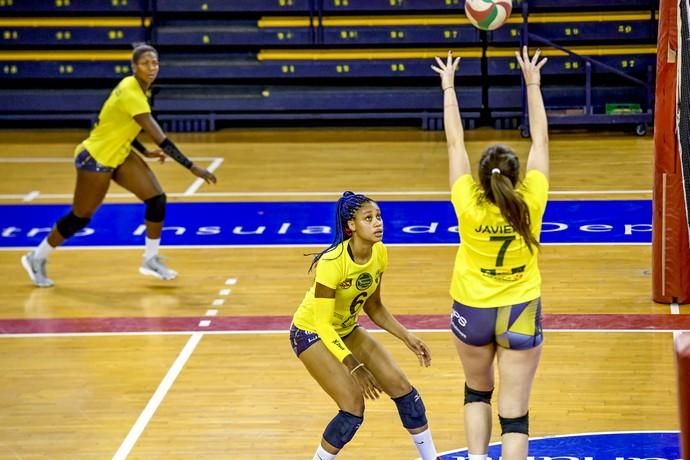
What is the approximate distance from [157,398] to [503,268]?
10.3 ft

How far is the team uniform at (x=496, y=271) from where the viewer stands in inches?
211

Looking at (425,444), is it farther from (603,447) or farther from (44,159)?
(44,159)

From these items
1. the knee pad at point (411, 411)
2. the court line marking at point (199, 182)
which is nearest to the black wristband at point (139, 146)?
the court line marking at point (199, 182)

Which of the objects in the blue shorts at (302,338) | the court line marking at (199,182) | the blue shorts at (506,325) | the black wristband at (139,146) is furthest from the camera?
the court line marking at (199,182)

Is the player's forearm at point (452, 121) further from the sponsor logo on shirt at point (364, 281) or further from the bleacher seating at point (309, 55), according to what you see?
the bleacher seating at point (309, 55)

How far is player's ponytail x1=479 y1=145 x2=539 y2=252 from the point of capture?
17.3 feet

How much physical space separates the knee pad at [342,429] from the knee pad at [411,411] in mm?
253

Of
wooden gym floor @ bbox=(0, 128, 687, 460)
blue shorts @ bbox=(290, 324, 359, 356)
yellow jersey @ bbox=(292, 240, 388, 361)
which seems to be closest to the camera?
yellow jersey @ bbox=(292, 240, 388, 361)

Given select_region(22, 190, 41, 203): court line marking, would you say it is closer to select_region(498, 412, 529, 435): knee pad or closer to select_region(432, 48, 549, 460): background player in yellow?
select_region(432, 48, 549, 460): background player in yellow

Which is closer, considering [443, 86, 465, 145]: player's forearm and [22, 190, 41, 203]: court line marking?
[443, 86, 465, 145]: player's forearm

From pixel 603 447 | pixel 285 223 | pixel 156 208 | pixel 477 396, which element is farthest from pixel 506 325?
pixel 285 223

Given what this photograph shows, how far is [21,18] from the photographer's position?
19.2 meters

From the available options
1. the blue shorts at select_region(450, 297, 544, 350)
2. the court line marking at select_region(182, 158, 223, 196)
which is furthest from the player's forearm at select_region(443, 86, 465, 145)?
the court line marking at select_region(182, 158, 223, 196)

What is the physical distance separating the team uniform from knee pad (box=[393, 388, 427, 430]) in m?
0.73
